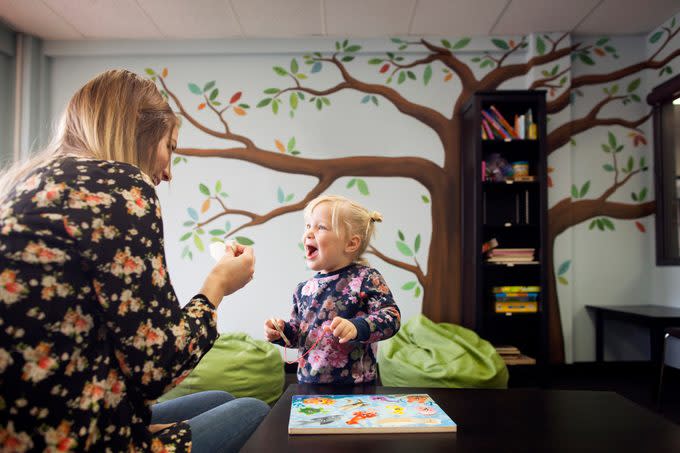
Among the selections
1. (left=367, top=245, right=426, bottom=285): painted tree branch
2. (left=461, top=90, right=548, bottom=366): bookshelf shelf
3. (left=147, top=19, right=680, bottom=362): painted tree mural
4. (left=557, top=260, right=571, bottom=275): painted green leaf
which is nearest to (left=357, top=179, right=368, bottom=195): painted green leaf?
(left=147, top=19, right=680, bottom=362): painted tree mural

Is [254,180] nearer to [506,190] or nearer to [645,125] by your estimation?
[506,190]

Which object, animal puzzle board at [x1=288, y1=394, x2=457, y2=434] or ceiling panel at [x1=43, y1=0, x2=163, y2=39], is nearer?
animal puzzle board at [x1=288, y1=394, x2=457, y2=434]

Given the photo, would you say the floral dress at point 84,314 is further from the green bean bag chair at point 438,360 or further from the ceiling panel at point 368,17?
the ceiling panel at point 368,17

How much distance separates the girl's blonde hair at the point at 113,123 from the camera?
0.89 meters

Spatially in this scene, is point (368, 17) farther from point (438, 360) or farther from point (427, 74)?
point (438, 360)

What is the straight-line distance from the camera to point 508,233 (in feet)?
11.8

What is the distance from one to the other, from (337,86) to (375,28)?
542 millimetres

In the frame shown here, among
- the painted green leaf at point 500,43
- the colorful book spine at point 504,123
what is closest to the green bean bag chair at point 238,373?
the colorful book spine at point 504,123

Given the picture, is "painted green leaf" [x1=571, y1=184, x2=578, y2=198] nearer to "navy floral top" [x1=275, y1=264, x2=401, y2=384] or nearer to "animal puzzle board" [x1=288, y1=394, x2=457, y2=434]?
"navy floral top" [x1=275, y1=264, x2=401, y2=384]

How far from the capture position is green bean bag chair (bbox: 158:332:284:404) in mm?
2797

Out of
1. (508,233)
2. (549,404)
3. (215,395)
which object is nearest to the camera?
(549,404)

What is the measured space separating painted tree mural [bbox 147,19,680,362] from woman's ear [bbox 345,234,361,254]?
2.01m

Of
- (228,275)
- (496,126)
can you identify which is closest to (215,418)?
(228,275)

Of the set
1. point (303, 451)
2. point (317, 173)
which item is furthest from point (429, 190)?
point (303, 451)
